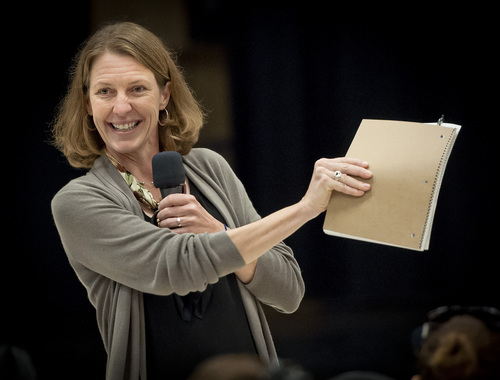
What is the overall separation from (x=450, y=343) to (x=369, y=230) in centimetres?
47

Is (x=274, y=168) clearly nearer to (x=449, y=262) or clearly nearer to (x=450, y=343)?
(x=449, y=262)

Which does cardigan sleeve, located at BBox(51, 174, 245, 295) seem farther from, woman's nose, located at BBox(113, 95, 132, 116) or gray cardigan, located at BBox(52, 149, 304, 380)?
woman's nose, located at BBox(113, 95, 132, 116)

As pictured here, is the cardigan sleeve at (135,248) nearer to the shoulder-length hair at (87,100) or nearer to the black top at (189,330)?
the black top at (189,330)

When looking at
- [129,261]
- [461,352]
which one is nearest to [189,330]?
[129,261]

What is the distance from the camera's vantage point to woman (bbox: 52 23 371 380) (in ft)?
6.13

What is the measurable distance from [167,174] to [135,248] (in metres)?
Answer: 0.24

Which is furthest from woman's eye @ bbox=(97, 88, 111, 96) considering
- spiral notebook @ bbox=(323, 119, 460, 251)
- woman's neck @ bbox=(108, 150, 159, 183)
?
spiral notebook @ bbox=(323, 119, 460, 251)

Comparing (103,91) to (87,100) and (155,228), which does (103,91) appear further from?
(155,228)

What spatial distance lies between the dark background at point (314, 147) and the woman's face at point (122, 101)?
1245mm

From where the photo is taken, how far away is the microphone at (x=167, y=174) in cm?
197

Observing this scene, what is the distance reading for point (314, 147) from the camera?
11.5 ft

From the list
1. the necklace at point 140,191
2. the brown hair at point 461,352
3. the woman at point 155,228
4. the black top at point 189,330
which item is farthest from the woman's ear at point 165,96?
the brown hair at point 461,352

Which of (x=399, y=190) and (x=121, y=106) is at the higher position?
(x=121, y=106)

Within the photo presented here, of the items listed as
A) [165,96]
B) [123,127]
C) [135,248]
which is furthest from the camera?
[165,96]
